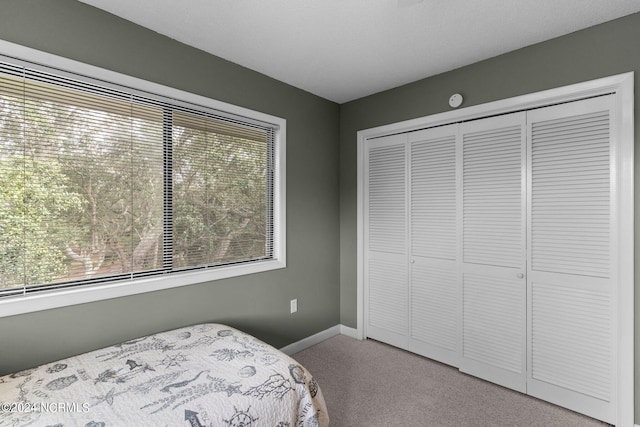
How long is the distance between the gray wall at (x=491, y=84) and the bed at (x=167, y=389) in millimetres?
1803

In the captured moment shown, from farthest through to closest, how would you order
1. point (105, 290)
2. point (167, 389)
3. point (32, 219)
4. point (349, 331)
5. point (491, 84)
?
point (349, 331) < point (491, 84) < point (105, 290) < point (32, 219) < point (167, 389)

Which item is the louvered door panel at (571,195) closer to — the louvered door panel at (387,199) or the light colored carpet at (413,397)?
the light colored carpet at (413,397)

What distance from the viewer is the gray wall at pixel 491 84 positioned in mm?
1971

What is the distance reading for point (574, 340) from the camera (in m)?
2.16

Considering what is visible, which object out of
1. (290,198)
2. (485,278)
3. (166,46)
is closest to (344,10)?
(166,46)

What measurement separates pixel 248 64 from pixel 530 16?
1.91 metres

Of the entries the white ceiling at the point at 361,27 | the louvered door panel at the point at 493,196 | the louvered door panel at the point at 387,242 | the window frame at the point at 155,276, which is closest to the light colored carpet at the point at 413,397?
the louvered door panel at the point at 387,242

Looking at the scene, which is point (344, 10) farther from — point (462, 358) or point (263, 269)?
point (462, 358)

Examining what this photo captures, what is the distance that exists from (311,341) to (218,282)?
1.24 meters

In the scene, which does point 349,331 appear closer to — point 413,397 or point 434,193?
point 413,397

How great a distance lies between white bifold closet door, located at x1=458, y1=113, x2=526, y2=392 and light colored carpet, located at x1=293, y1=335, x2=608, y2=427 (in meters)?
0.22

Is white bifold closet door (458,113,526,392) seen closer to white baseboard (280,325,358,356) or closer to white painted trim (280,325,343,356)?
white baseboard (280,325,358,356)

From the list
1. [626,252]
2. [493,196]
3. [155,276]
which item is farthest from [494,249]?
[155,276]

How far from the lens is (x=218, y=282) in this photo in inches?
97.7
